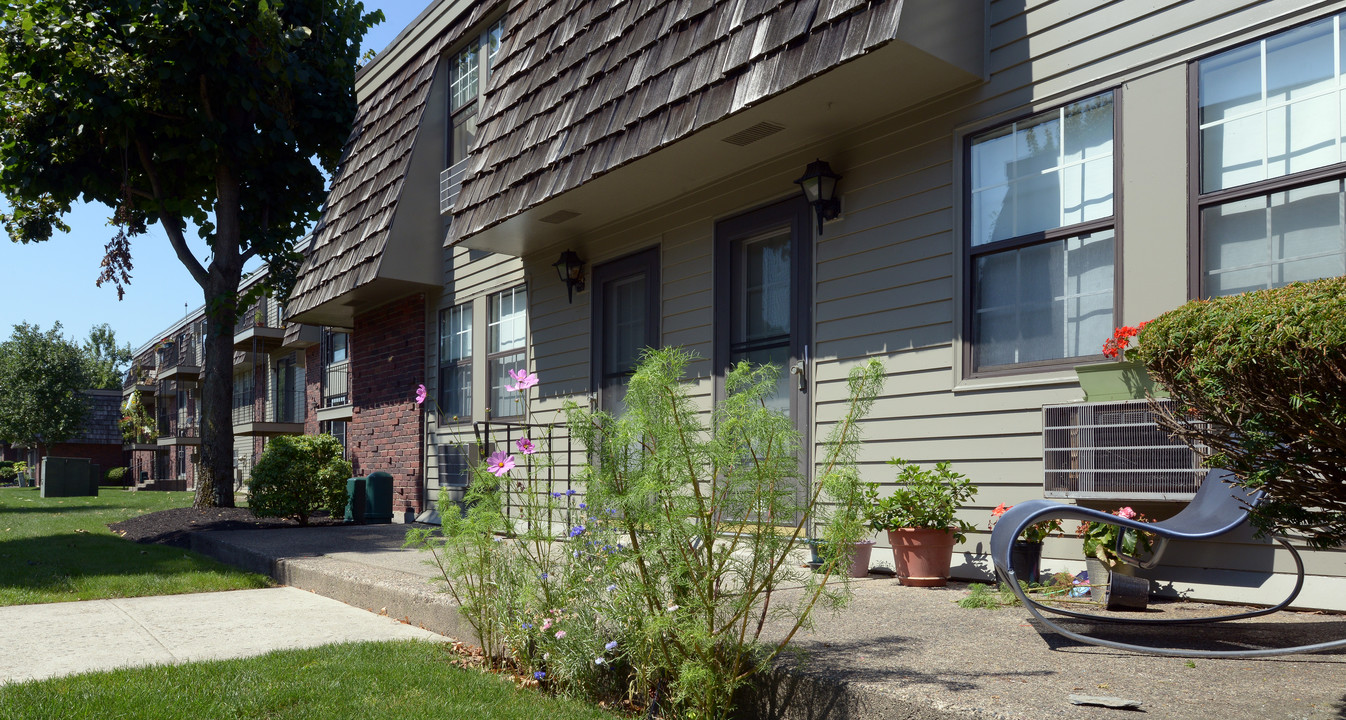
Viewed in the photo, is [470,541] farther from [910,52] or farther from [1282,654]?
[910,52]

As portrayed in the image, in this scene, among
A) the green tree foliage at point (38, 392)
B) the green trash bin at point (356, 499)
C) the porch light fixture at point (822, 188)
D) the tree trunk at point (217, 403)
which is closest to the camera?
the porch light fixture at point (822, 188)

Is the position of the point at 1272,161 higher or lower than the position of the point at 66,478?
higher

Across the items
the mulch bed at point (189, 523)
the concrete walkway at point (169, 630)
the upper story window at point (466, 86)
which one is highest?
the upper story window at point (466, 86)

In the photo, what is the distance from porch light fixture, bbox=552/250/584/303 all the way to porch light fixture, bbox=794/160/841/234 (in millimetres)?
3053

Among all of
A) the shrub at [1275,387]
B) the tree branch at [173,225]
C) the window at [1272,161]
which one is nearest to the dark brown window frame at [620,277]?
the window at [1272,161]

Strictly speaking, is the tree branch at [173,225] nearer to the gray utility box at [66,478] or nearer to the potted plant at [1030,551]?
the potted plant at [1030,551]

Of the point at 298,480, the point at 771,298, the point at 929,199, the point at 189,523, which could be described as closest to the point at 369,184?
the point at 298,480

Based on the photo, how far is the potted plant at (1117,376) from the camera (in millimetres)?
4121

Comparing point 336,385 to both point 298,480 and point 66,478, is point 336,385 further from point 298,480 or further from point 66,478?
point 66,478

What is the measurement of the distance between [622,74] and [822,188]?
6.10 feet

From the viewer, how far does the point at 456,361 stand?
36.6ft

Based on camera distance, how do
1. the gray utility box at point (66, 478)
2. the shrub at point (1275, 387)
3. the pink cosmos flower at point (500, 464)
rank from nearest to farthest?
the shrub at point (1275, 387) < the pink cosmos flower at point (500, 464) < the gray utility box at point (66, 478)

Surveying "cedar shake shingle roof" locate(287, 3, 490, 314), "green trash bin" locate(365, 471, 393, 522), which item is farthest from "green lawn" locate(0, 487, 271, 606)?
"cedar shake shingle roof" locate(287, 3, 490, 314)

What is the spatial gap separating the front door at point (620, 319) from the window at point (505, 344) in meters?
1.43
